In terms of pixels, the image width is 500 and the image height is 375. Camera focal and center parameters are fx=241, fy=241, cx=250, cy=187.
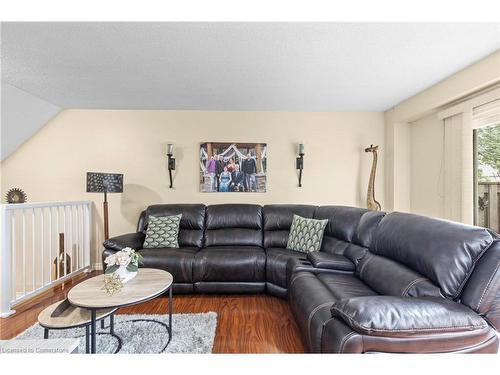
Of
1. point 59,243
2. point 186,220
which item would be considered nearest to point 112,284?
point 186,220

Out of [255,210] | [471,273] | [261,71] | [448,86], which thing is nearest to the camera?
[471,273]

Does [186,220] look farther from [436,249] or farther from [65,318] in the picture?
[436,249]

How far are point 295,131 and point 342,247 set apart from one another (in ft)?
6.08

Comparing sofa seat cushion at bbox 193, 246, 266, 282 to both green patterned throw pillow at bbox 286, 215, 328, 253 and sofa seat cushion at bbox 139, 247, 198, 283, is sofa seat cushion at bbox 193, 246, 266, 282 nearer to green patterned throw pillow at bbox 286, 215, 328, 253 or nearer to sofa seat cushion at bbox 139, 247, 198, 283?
sofa seat cushion at bbox 139, 247, 198, 283

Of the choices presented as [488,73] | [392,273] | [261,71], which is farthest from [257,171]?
[488,73]

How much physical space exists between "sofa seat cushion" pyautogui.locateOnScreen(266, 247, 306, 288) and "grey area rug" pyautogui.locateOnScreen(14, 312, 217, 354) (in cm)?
72

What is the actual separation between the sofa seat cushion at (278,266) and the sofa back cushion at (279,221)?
36cm

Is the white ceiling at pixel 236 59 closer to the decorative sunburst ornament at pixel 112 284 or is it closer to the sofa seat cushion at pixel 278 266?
the decorative sunburst ornament at pixel 112 284

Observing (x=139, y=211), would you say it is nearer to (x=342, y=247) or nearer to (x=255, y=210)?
(x=255, y=210)

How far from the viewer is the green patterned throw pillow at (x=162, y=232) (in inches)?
116

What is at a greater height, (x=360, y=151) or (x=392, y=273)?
(x=360, y=151)

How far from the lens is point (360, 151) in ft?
12.0

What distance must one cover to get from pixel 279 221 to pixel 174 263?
140cm

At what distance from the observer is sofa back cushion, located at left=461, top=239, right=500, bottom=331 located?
121 cm
